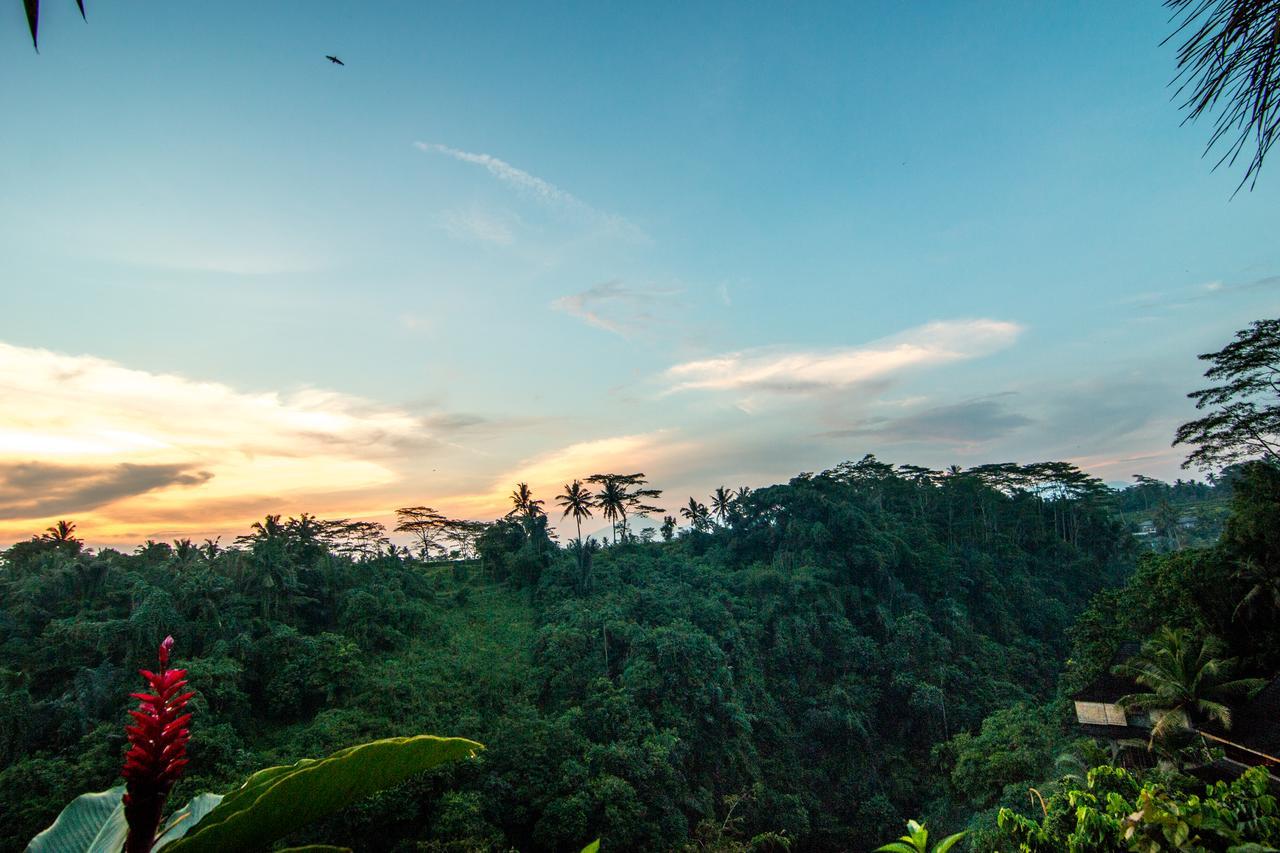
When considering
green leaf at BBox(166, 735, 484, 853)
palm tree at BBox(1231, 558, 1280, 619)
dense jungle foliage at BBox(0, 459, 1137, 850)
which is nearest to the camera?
green leaf at BBox(166, 735, 484, 853)

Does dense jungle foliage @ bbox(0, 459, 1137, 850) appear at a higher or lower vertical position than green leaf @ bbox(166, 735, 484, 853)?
lower

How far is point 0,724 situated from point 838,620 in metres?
28.1

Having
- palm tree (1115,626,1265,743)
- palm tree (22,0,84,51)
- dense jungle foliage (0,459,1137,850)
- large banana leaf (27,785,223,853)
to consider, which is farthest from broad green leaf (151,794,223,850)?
palm tree (1115,626,1265,743)

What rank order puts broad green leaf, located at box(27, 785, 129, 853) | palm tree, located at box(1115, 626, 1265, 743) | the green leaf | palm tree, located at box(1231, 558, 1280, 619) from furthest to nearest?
palm tree, located at box(1231, 558, 1280, 619), palm tree, located at box(1115, 626, 1265, 743), broad green leaf, located at box(27, 785, 129, 853), the green leaf

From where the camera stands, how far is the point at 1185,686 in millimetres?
11055

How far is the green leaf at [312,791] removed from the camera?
854 mm

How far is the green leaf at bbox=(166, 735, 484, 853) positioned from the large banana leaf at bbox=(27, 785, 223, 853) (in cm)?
31

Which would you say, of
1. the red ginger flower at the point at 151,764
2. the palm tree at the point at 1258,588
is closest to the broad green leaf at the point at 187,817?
the red ginger flower at the point at 151,764

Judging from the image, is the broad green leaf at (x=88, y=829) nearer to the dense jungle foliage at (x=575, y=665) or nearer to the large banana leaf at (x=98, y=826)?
the large banana leaf at (x=98, y=826)

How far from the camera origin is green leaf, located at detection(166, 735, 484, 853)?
0.85 metres

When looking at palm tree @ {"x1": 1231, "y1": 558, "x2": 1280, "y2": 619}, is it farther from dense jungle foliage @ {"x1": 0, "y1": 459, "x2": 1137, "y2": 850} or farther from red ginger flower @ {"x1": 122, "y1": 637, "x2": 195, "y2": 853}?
red ginger flower @ {"x1": 122, "y1": 637, "x2": 195, "y2": 853}

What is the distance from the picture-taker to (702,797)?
16.9m

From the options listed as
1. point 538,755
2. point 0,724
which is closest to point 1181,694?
point 538,755

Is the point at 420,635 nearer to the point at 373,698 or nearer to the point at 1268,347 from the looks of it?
the point at 373,698
